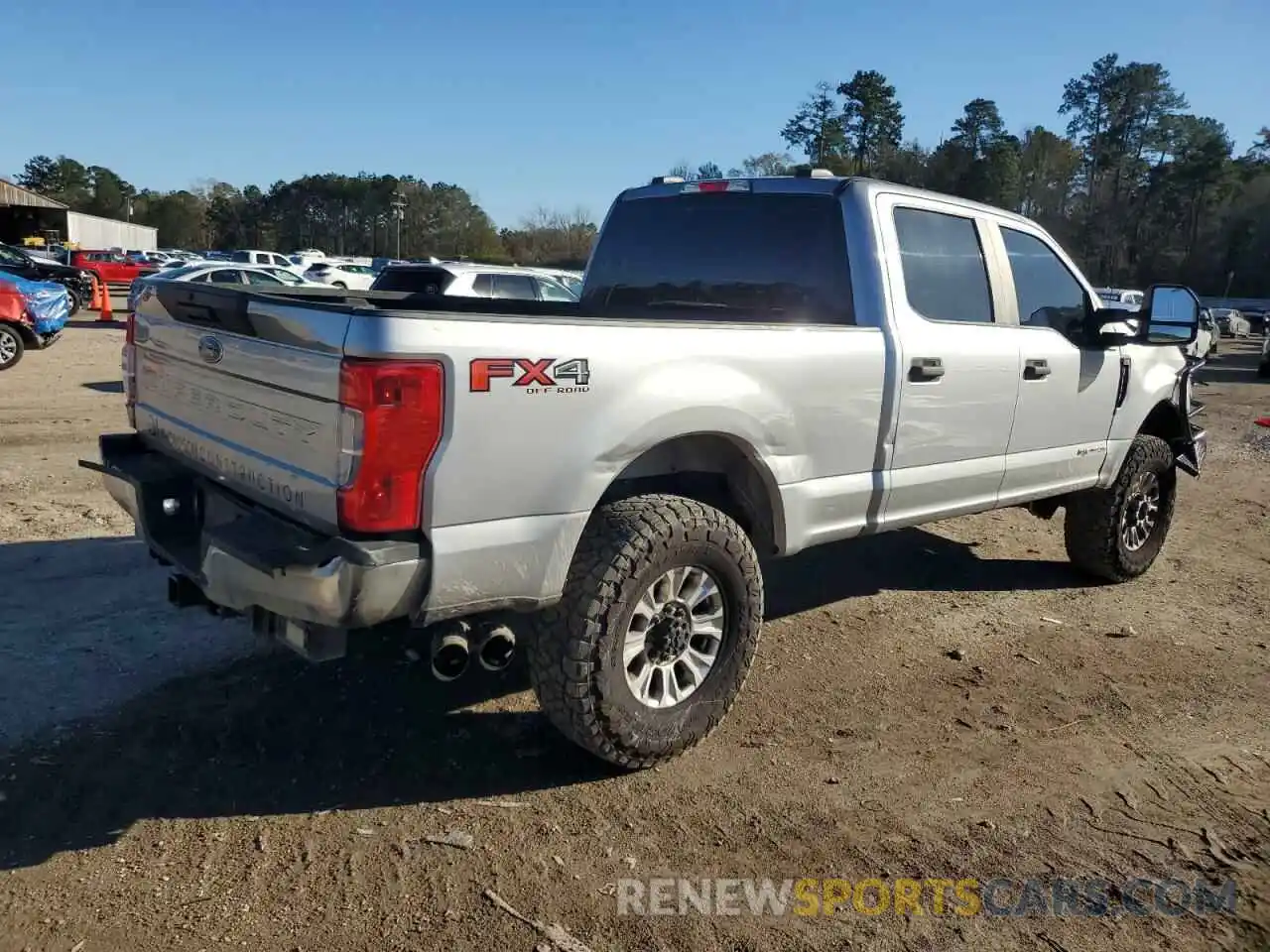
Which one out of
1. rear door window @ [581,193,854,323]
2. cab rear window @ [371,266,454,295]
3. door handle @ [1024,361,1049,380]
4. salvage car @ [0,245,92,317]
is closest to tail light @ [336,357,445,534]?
rear door window @ [581,193,854,323]

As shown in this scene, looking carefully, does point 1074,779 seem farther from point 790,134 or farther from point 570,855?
point 790,134

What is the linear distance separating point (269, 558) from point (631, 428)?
120cm

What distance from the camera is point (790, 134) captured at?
6875 cm

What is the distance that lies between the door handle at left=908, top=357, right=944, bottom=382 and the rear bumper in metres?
2.43

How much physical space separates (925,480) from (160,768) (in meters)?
3.35

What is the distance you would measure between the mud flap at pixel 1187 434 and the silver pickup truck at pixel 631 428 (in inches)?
28.9

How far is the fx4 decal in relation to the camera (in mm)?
2902

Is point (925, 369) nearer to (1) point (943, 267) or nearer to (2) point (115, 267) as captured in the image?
(1) point (943, 267)

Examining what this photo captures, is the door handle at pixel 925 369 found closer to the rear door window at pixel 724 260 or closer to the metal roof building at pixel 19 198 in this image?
the rear door window at pixel 724 260

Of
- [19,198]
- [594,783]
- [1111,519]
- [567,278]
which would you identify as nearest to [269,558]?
[594,783]

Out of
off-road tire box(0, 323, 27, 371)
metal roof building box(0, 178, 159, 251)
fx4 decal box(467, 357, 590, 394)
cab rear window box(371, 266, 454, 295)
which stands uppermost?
metal roof building box(0, 178, 159, 251)

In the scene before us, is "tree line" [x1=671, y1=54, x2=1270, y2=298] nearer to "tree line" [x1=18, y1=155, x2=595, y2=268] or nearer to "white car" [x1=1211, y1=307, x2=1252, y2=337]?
"white car" [x1=1211, y1=307, x2=1252, y2=337]

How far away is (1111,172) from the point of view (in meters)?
77.6

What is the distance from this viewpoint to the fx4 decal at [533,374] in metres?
2.90
